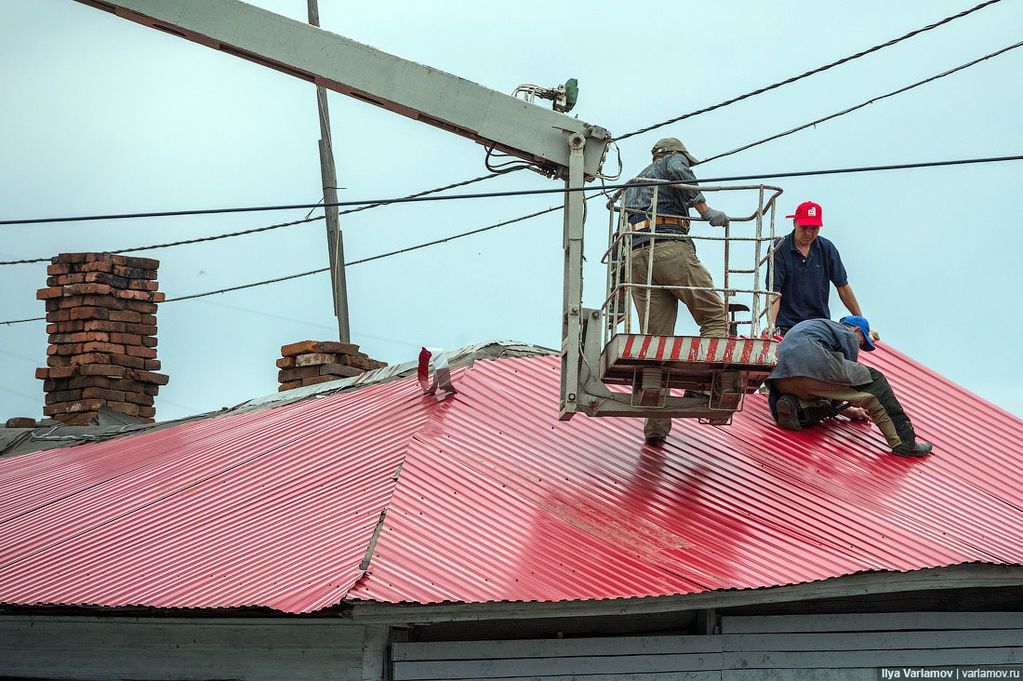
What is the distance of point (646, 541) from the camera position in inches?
381

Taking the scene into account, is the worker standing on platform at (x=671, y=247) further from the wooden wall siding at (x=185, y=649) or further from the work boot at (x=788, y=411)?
the wooden wall siding at (x=185, y=649)

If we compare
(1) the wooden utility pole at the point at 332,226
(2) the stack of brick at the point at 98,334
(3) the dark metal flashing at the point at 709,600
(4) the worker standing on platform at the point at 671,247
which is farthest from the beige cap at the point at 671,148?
(1) the wooden utility pole at the point at 332,226

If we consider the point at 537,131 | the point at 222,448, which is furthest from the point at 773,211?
the point at 222,448

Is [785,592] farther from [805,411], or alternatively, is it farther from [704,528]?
[805,411]

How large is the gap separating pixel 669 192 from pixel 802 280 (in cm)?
266

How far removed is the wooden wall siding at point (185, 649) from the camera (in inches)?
359

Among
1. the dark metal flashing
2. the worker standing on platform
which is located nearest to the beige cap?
the worker standing on platform

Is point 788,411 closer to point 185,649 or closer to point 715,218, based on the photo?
point 715,218

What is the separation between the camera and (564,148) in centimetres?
1092

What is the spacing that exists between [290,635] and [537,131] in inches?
166

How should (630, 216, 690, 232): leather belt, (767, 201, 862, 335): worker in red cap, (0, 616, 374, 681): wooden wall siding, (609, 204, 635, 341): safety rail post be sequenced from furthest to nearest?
(767, 201, 862, 335): worker in red cap
(630, 216, 690, 232): leather belt
(609, 204, 635, 341): safety rail post
(0, 616, 374, 681): wooden wall siding

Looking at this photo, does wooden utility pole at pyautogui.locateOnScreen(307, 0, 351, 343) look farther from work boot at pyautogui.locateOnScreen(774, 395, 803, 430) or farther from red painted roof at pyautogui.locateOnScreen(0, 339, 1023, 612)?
work boot at pyautogui.locateOnScreen(774, 395, 803, 430)

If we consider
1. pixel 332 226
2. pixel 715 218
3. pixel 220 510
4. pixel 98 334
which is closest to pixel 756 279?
pixel 715 218

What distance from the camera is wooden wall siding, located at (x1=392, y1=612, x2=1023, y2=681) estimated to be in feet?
30.4
